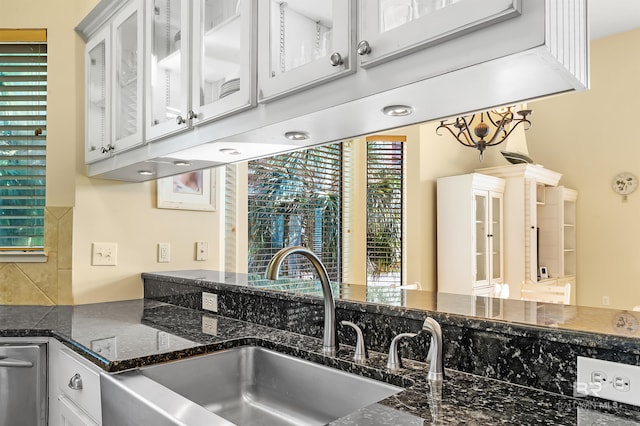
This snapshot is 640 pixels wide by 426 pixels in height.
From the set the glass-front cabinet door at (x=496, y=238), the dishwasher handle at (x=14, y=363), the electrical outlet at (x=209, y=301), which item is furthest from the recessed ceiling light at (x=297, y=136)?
the glass-front cabinet door at (x=496, y=238)

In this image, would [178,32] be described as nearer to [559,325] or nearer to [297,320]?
[297,320]

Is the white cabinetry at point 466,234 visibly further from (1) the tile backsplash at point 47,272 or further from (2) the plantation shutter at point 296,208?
(1) the tile backsplash at point 47,272

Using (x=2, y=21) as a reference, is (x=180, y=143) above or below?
below

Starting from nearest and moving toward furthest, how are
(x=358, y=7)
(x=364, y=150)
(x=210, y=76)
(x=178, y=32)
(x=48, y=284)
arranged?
(x=358, y=7)
(x=210, y=76)
(x=178, y=32)
(x=48, y=284)
(x=364, y=150)

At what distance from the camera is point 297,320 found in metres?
1.58

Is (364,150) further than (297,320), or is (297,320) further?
(364,150)

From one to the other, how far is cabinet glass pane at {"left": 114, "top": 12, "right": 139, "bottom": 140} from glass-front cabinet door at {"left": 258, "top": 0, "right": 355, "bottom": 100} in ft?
3.00

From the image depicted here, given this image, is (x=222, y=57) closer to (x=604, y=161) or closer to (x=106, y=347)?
(x=106, y=347)

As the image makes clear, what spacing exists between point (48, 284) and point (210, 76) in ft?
5.19

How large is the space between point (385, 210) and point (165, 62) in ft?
9.99

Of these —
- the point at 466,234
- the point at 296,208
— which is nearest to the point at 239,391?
the point at 296,208

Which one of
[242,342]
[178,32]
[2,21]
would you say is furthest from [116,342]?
[2,21]

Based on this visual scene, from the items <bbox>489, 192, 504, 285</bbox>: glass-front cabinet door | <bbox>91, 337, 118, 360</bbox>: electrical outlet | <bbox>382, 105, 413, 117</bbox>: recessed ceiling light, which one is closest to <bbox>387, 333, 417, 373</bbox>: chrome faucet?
<bbox>382, 105, 413, 117</bbox>: recessed ceiling light

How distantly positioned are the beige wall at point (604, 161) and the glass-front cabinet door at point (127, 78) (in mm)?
5407
